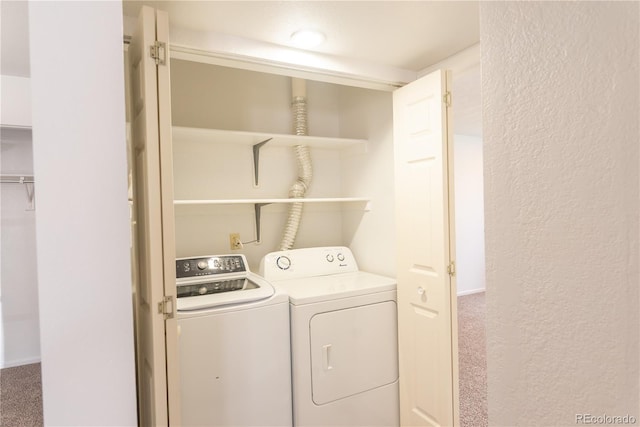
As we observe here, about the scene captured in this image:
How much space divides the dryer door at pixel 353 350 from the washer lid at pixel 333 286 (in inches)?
3.8

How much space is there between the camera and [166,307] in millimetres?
1355

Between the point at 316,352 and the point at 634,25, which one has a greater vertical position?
the point at 634,25

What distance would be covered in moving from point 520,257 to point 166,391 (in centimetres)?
128

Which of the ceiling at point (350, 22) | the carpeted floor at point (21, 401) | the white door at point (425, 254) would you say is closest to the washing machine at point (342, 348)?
the white door at point (425, 254)

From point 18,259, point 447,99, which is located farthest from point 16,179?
point 447,99

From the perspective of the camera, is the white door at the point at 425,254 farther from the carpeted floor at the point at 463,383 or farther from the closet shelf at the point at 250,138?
the closet shelf at the point at 250,138

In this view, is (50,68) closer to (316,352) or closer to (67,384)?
(67,384)

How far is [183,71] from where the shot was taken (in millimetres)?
2502

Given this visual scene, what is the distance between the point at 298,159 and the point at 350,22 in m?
1.25

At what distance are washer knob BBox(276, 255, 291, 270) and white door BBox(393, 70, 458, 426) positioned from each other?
76 centimetres

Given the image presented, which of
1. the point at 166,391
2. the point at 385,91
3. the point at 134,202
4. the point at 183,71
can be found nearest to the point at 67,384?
the point at 166,391

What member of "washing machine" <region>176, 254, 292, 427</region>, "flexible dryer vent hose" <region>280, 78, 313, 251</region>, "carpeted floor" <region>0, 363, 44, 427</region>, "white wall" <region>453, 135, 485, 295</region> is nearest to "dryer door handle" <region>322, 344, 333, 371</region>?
"washing machine" <region>176, 254, 292, 427</region>

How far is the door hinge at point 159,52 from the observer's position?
4.36 ft

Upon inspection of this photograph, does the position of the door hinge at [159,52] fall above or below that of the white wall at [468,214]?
above
